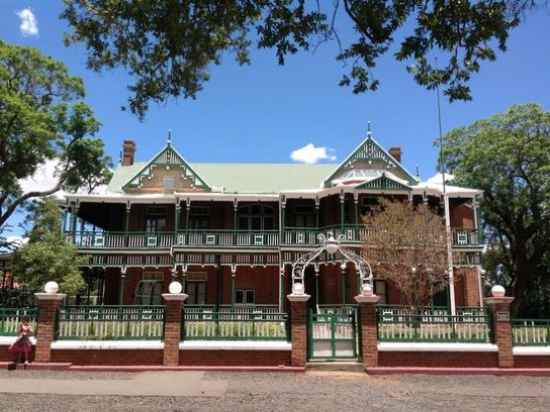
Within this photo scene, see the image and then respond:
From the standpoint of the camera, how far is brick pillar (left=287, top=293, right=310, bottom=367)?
41.2 feet

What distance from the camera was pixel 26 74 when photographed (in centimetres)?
2756

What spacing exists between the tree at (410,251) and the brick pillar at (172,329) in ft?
33.0

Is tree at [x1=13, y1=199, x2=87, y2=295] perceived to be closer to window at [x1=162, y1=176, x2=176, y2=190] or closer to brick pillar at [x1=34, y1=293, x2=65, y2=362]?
window at [x1=162, y1=176, x2=176, y2=190]

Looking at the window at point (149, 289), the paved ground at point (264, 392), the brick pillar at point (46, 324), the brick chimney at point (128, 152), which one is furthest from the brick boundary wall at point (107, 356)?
the brick chimney at point (128, 152)

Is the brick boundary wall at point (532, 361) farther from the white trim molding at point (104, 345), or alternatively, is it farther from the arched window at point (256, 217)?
the arched window at point (256, 217)

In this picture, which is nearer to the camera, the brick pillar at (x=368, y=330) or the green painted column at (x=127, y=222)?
the brick pillar at (x=368, y=330)

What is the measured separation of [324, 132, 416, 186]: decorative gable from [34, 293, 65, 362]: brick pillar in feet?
57.1

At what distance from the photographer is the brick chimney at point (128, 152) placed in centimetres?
3369

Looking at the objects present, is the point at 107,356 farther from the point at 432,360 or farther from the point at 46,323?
the point at 432,360

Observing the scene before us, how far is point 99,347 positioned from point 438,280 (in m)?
13.9

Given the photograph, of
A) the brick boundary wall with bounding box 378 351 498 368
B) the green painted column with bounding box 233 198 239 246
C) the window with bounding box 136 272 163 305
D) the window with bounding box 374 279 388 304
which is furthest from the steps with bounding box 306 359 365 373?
the window with bounding box 136 272 163 305

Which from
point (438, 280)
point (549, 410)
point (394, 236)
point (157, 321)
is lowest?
point (549, 410)

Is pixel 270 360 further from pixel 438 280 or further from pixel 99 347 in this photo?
pixel 438 280

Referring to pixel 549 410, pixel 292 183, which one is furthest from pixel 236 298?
pixel 549 410
